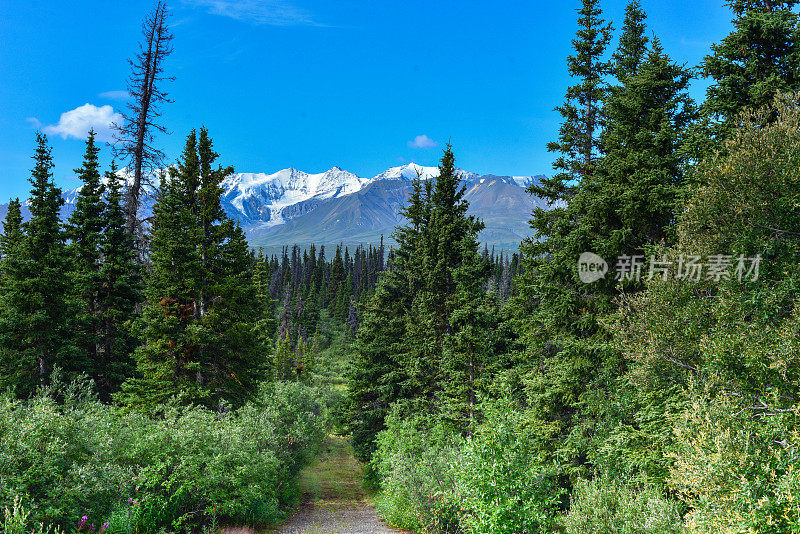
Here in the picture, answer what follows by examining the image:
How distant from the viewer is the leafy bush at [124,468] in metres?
8.83

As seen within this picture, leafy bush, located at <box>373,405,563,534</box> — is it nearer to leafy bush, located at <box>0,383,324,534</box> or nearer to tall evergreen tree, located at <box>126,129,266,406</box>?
leafy bush, located at <box>0,383,324,534</box>

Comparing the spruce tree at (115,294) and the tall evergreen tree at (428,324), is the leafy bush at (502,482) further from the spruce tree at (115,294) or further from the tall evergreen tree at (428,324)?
the spruce tree at (115,294)

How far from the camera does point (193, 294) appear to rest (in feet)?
64.7

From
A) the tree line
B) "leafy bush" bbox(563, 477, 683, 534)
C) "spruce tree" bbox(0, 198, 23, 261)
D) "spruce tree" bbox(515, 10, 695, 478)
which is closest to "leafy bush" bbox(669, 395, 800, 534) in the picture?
the tree line

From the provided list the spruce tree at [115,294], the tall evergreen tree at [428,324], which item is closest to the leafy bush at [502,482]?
the tall evergreen tree at [428,324]

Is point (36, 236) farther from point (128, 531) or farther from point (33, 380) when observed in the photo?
point (128, 531)

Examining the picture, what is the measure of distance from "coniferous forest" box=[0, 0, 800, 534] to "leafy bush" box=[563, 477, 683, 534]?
0.26ft

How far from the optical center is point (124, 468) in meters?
11.2

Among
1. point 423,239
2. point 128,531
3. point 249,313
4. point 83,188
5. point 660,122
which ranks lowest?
point 128,531

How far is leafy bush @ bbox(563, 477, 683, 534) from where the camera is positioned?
9.38m

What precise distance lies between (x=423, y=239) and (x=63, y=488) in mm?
19832

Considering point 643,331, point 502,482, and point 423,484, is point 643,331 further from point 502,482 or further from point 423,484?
point 423,484

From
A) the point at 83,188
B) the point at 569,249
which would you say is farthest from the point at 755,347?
the point at 83,188

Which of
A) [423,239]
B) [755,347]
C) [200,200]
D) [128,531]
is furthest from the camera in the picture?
[423,239]
